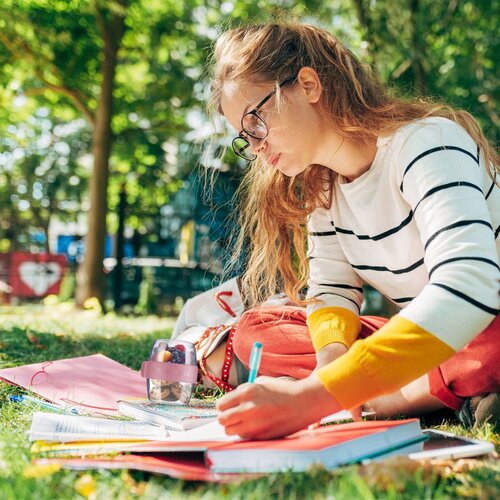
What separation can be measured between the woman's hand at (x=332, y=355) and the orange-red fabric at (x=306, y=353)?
0.89ft

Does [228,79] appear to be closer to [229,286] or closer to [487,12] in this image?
[229,286]

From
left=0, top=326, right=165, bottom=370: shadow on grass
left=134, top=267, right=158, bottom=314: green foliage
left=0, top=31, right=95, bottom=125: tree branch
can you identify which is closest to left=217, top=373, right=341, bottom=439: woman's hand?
left=0, top=326, right=165, bottom=370: shadow on grass

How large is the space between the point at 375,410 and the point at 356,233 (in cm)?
57

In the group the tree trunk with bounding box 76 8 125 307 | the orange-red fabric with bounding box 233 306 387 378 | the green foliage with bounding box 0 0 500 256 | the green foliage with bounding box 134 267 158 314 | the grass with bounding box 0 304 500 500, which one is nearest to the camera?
the grass with bounding box 0 304 500 500

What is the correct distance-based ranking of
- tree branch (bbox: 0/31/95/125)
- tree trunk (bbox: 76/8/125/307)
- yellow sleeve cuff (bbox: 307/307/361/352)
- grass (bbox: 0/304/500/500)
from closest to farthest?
grass (bbox: 0/304/500/500)
yellow sleeve cuff (bbox: 307/307/361/352)
tree branch (bbox: 0/31/95/125)
tree trunk (bbox: 76/8/125/307)

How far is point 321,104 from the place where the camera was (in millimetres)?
2031

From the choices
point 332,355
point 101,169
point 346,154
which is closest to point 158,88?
point 101,169

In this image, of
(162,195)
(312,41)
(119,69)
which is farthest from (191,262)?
(312,41)

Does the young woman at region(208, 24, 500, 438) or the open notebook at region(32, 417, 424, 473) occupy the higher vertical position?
the young woman at region(208, 24, 500, 438)

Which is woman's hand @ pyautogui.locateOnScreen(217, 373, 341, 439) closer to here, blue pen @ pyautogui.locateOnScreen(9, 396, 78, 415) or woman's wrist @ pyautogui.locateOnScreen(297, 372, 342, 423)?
woman's wrist @ pyautogui.locateOnScreen(297, 372, 342, 423)

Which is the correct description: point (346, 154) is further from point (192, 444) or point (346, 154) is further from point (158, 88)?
point (158, 88)

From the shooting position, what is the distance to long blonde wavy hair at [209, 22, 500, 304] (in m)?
2.03

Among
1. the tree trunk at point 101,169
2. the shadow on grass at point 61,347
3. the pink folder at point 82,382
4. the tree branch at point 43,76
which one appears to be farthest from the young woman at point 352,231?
the tree branch at point 43,76

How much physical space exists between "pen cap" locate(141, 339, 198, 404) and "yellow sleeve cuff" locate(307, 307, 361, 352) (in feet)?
1.51
